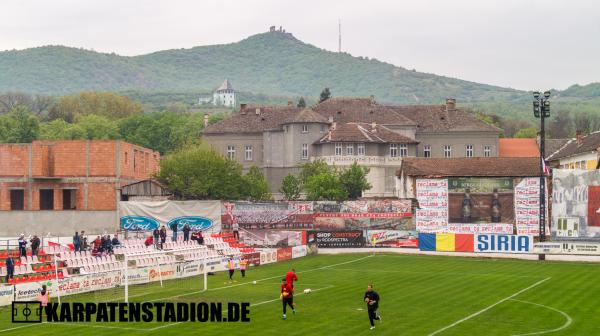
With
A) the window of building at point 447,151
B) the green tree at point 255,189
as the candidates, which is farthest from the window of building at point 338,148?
the window of building at point 447,151

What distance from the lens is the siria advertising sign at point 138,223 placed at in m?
71.3

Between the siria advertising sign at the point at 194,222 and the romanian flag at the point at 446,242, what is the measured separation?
15.9m

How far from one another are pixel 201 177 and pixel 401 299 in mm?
47180

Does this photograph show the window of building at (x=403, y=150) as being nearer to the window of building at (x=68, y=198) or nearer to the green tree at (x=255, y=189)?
the green tree at (x=255, y=189)

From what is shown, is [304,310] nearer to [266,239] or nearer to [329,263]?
[329,263]

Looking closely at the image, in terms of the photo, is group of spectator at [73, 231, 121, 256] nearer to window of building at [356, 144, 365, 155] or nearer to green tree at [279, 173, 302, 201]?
green tree at [279, 173, 302, 201]

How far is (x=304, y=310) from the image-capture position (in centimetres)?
3697

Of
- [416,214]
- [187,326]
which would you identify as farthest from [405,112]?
[187,326]

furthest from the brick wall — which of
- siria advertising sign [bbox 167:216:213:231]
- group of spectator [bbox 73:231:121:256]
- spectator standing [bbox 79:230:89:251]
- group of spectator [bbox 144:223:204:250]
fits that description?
group of spectator [bbox 73:231:121:256]

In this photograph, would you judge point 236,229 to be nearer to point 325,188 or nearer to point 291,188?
point 325,188

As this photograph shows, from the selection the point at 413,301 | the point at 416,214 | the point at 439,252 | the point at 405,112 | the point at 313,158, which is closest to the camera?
the point at 413,301

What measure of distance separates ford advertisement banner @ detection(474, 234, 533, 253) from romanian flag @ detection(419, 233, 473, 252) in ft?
2.19

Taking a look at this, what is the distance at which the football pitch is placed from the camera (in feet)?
106

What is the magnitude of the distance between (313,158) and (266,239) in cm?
4500
